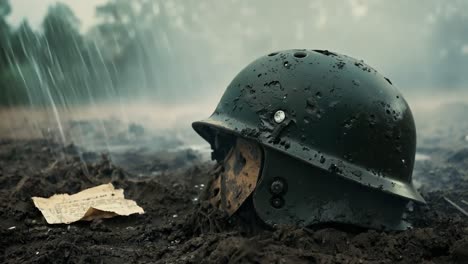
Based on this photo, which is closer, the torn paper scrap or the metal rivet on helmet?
Result: the metal rivet on helmet

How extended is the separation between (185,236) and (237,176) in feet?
2.54

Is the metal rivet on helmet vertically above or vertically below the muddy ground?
above

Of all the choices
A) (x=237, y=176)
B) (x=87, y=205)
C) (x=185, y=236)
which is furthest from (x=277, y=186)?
(x=87, y=205)

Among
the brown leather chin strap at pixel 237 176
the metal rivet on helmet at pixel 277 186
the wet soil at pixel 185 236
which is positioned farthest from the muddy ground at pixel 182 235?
the metal rivet on helmet at pixel 277 186

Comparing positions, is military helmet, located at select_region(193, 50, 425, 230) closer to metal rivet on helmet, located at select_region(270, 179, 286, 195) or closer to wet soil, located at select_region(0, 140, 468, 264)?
metal rivet on helmet, located at select_region(270, 179, 286, 195)

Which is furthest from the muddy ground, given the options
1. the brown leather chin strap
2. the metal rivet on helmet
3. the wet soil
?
the metal rivet on helmet

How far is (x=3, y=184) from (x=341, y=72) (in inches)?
207

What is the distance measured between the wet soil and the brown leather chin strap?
0.14 metres

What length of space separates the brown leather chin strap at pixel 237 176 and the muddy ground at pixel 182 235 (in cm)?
14

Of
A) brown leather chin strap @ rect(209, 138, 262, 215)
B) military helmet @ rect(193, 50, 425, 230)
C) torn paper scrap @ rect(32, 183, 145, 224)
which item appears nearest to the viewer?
military helmet @ rect(193, 50, 425, 230)

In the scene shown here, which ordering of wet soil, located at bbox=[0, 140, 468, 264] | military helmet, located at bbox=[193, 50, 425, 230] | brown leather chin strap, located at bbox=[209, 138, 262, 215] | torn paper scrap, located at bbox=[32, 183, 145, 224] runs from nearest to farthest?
1. wet soil, located at bbox=[0, 140, 468, 264]
2. military helmet, located at bbox=[193, 50, 425, 230]
3. brown leather chin strap, located at bbox=[209, 138, 262, 215]
4. torn paper scrap, located at bbox=[32, 183, 145, 224]

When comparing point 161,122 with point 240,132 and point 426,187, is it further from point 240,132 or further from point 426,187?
point 240,132

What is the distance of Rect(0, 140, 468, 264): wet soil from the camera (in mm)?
3809

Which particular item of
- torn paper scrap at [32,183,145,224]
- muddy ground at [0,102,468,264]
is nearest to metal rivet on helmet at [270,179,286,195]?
muddy ground at [0,102,468,264]
